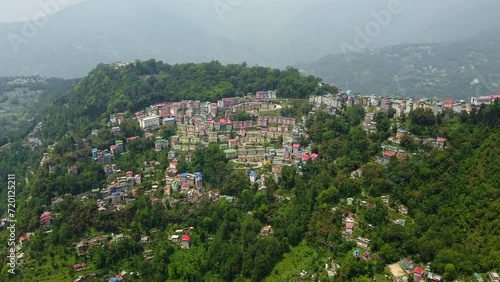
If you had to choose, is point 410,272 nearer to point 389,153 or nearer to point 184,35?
point 389,153

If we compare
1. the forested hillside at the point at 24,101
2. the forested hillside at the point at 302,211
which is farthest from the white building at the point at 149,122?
the forested hillside at the point at 24,101

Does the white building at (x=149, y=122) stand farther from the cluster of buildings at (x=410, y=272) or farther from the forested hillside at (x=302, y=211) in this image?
the cluster of buildings at (x=410, y=272)

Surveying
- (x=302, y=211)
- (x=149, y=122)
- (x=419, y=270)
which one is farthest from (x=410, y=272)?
(x=149, y=122)

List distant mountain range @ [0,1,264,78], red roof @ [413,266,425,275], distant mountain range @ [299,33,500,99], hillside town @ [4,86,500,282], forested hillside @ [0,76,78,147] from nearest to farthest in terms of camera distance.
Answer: red roof @ [413,266,425,275], hillside town @ [4,86,500,282], forested hillside @ [0,76,78,147], distant mountain range @ [299,33,500,99], distant mountain range @ [0,1,264,78]

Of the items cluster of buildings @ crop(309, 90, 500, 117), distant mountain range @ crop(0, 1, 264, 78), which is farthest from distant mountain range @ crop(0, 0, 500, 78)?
cluster of buildings @ crop(309, 90, 500, 117)

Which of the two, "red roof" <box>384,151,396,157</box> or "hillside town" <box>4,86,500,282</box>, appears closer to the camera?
"hillside town" <box>4,86,500,282</box>

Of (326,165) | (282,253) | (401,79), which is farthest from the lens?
(401,79)

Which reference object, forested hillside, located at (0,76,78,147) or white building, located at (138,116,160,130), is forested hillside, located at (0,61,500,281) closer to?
white building, located at (138,116,160,130)

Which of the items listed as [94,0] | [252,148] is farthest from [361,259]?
[94,0]

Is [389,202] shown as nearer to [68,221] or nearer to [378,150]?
[378,150]
